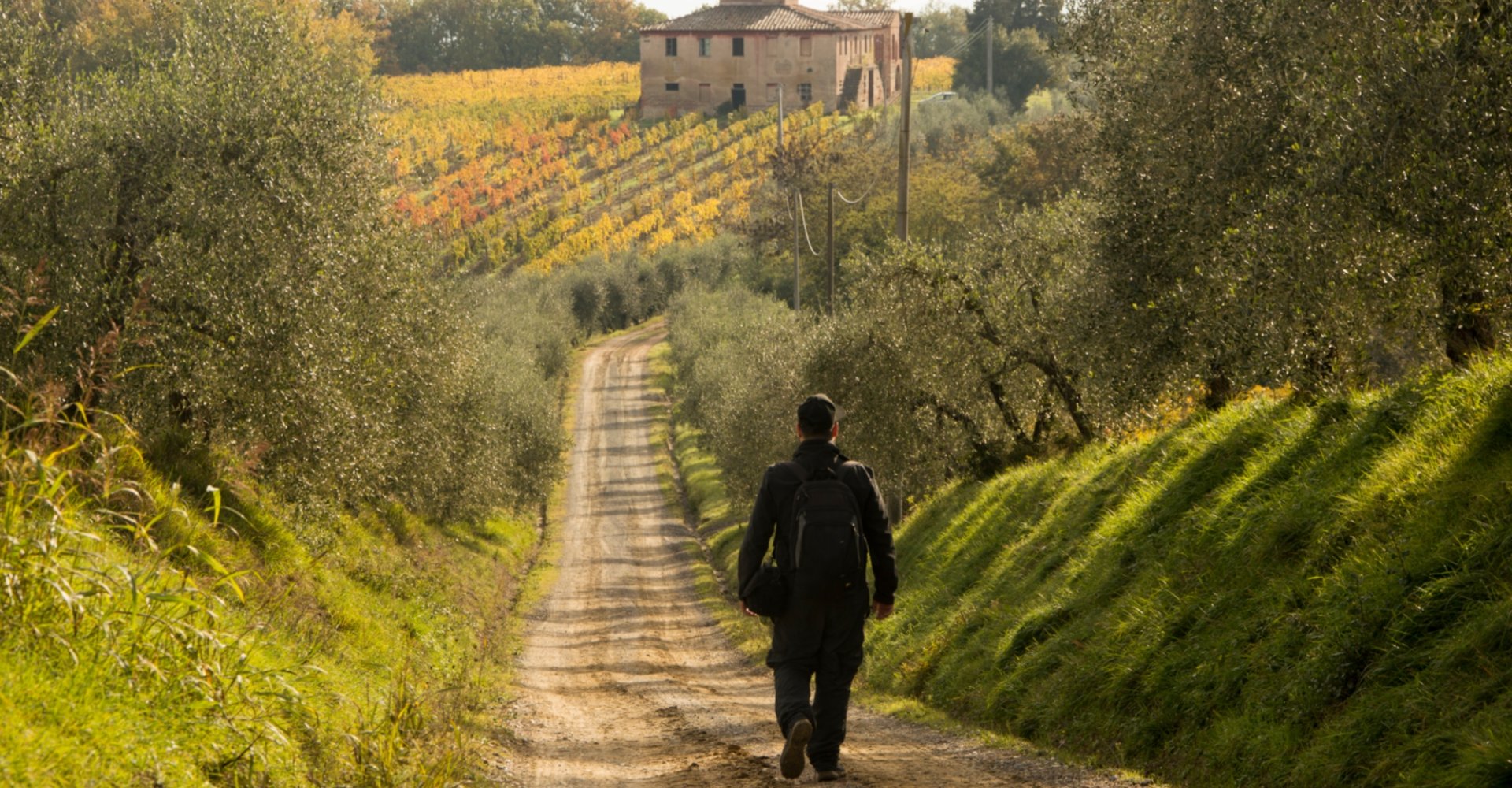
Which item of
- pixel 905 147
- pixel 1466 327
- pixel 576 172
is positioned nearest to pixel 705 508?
pixel 905 147

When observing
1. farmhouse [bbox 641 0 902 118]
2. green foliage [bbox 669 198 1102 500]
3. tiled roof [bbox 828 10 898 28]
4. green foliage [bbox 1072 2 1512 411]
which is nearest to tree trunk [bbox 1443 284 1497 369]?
green foliage [bbox 1072 2 1512 411]

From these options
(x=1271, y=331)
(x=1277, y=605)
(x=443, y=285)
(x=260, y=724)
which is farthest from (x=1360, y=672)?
(x=443, y=285)

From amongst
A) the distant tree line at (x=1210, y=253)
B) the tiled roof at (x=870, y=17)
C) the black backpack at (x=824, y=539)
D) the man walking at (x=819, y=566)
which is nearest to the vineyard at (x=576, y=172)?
the tiled roof at (x=870, y=17)

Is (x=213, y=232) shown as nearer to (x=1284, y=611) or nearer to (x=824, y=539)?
(x=824, y=539)

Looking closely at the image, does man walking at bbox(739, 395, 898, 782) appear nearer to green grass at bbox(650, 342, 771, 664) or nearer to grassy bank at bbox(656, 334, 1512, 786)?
grassy bank at bbox(656, 334, 1512, 786)

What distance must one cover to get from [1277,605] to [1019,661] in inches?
151

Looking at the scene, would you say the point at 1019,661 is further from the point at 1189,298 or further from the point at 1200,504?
the point at 1189,298

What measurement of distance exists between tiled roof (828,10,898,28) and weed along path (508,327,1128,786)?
253ft

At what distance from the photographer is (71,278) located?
52.1ft

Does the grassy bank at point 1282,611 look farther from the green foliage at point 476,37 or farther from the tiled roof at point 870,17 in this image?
the green foliage at point 476,37

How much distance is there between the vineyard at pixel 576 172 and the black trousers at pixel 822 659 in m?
77.4

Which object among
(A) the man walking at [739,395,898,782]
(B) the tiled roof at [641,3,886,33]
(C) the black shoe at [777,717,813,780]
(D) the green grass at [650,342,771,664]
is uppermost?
(B) the tiled roof at [641,3,886,33]

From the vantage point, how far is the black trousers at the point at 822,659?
8.20 m

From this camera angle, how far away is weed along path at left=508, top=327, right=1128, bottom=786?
9117 mm
